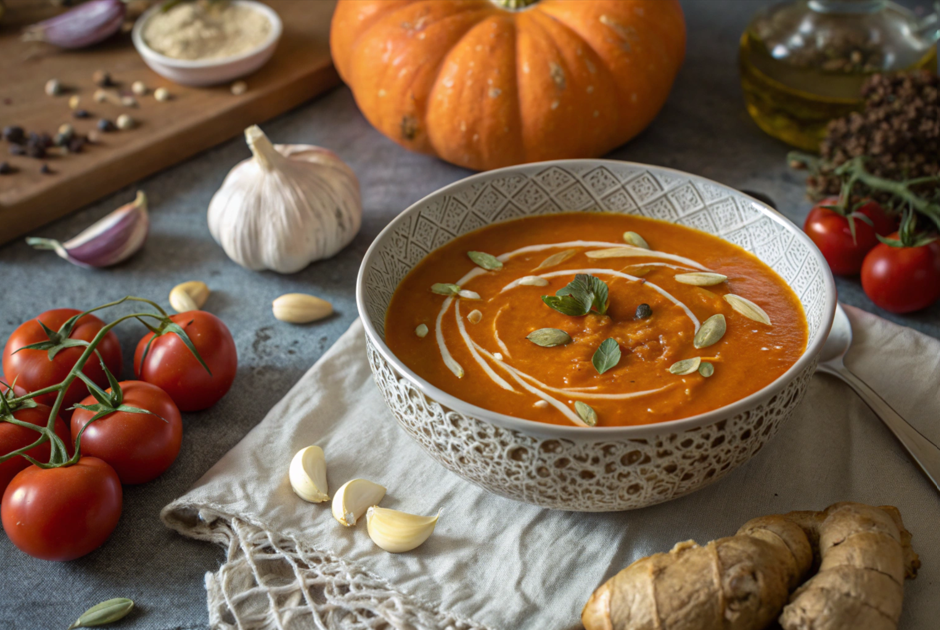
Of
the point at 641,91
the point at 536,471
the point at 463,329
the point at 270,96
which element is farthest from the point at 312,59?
→ the point at 536,471

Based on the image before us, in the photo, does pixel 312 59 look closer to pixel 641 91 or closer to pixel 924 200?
pixel 641 91

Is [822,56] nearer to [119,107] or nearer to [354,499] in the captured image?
[354,499]

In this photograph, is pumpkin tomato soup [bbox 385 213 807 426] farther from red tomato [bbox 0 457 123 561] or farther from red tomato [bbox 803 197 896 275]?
red tomato [bbox 0 457 123 561]

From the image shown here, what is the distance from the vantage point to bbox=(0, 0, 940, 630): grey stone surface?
1.58 m

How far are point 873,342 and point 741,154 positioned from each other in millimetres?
1066

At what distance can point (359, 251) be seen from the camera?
8.23ft

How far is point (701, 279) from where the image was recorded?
1.79 m

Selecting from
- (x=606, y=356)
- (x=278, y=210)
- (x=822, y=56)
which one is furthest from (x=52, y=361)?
(x=822, y=56)

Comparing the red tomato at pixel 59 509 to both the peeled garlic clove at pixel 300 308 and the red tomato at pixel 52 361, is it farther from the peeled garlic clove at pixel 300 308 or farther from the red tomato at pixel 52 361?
the peeled garlic clove at pixel 300 308

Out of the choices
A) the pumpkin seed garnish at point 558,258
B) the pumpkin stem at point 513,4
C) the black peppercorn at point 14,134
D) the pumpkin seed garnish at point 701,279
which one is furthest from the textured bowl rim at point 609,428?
the black peppercorn at point 14,134

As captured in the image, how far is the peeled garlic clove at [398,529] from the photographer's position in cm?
156

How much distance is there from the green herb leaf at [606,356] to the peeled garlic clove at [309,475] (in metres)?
0.62

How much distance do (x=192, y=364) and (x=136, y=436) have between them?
9.5 inches

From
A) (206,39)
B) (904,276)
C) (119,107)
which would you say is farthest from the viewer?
(206,39)
